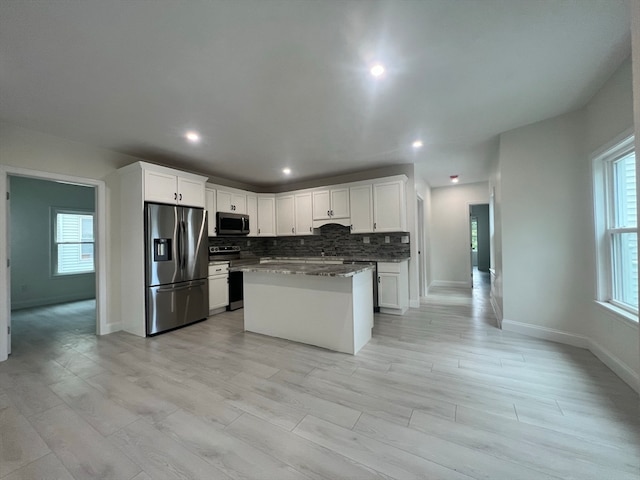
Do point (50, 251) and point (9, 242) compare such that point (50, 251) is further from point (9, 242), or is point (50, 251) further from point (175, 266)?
point (175, 266)

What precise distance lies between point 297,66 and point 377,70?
0.62 meters

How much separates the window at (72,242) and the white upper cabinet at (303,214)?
4974mm

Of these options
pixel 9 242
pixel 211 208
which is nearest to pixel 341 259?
pixel 211 208

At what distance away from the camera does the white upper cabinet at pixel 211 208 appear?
450cm

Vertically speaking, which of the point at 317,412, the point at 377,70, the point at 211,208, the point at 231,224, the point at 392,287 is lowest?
the point at 317,412

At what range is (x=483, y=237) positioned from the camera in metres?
9.73

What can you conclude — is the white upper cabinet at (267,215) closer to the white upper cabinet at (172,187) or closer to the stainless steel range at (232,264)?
the stainless steel range at (232,264)

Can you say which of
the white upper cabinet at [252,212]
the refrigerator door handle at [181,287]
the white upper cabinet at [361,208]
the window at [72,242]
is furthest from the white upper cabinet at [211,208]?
the window at [72,242]

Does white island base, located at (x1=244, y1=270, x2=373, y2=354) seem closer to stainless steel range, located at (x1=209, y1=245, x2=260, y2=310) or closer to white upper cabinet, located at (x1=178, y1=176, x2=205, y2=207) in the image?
stainless steel range, located at (x1=209, y1=245, x2=260, y2=310)

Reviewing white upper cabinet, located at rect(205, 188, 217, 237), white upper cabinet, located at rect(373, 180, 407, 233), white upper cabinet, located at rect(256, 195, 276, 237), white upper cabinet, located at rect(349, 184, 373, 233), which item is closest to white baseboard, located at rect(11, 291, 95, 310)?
white upper cabinet, located at rect(205, 188, 217, 237)

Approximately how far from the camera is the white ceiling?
4.85 ft

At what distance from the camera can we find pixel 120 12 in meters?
1.45

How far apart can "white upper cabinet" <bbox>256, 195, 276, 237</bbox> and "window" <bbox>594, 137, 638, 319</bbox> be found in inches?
195

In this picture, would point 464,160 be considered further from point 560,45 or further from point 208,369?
point 208,369
